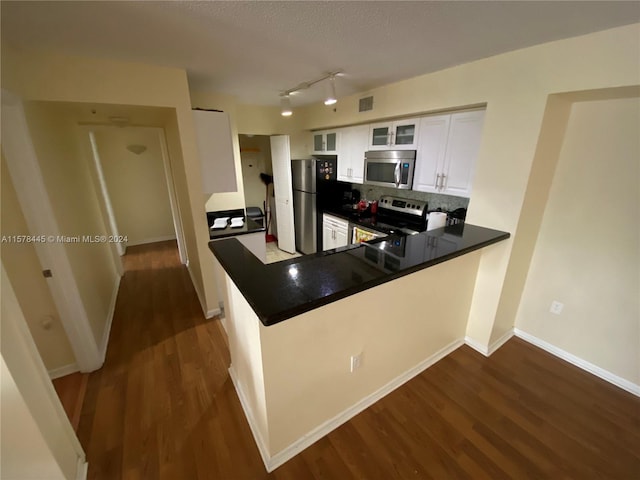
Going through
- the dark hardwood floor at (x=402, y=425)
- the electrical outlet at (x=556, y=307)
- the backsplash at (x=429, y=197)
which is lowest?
the dark hardwood floor at (x=402, y=425)

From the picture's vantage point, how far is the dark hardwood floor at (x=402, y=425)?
1.43m

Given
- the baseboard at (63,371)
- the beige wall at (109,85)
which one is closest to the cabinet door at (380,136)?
the beige wall at (109,85)

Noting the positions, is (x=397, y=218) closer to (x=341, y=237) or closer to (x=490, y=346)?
(x=341, y=237)

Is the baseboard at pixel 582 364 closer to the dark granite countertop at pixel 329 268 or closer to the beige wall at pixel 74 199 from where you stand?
the dark granite countertop at pixel 329 268

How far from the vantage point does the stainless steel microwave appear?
2750 mm

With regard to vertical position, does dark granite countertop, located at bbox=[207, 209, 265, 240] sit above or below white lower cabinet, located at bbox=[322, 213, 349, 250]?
above

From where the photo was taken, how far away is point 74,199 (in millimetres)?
2371

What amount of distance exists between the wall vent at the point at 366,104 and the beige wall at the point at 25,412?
302 centimetres

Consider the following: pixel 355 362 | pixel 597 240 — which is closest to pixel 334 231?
pixel 355 362

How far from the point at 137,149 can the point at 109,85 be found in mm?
3549

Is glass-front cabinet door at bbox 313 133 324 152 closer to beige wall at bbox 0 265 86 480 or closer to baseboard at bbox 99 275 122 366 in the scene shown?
baseboard at bbox 99 275 122 366

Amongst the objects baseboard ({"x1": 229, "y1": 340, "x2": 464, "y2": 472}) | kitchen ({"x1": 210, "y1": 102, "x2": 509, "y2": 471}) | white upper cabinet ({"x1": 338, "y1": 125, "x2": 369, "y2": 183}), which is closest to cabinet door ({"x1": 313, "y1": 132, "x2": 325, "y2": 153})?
white upper cabinet ({"x1": 338, "y1": 125, "x2": 369, "y2": 183})

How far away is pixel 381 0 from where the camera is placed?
1.17m

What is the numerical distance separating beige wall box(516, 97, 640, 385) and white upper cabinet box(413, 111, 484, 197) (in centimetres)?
60
